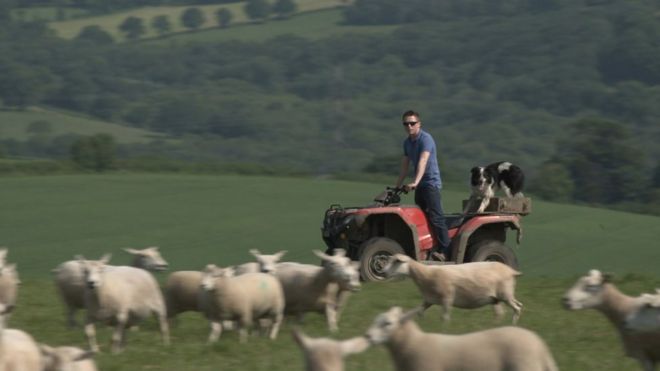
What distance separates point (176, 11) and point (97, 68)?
1557 centimetres

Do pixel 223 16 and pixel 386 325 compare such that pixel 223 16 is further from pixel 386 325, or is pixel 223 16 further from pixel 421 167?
pixel 386 325

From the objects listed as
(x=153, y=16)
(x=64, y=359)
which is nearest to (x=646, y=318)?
(x=64, y=359)

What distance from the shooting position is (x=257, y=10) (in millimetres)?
153500

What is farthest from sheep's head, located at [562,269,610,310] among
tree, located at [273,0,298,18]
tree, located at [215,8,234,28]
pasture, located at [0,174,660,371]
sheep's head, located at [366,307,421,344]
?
tree, located at [215,8,234,28]

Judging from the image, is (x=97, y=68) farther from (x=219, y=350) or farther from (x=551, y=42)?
(x=219, y=350)

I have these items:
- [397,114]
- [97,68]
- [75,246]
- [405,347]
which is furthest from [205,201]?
[97,68]

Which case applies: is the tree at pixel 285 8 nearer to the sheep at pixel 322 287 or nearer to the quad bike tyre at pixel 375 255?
the quad bike tyre at pixel 375 255

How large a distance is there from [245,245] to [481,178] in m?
17.6

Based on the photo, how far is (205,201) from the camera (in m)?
43.2

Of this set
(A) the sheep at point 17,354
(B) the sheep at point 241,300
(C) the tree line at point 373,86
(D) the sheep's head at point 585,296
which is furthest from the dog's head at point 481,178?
(C) the tree line at point 373,86

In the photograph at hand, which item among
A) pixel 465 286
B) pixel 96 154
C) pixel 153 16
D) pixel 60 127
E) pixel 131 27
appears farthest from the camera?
pixel 131 27

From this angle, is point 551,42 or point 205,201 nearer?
point 205,201

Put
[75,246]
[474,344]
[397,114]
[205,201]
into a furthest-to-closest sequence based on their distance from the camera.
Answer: [397,114] → [205,201] → [75,246] → [474,344]

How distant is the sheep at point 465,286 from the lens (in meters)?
13.6
